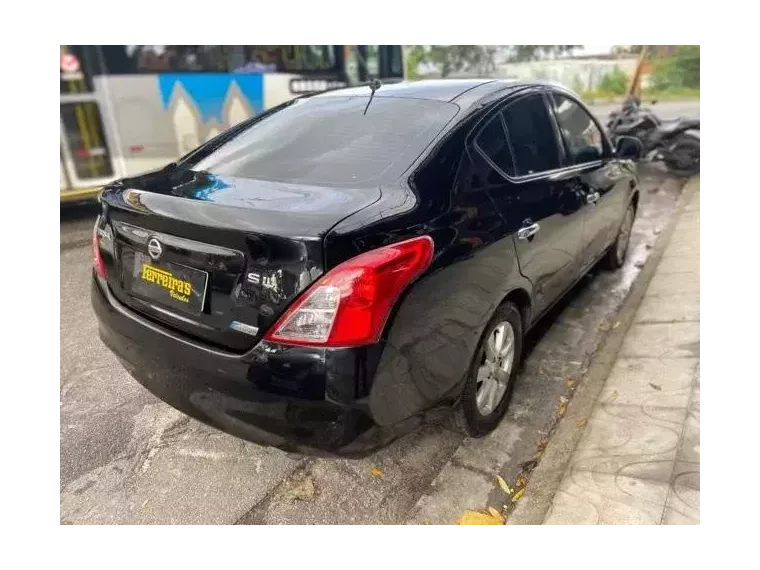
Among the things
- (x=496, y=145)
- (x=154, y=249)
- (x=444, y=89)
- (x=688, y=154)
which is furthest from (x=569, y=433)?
(x=688, y=154)

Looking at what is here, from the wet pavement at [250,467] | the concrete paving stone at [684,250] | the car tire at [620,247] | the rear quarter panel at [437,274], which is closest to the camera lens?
the rear quarter panel at [437,274]

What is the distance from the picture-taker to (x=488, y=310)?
2.30 meters

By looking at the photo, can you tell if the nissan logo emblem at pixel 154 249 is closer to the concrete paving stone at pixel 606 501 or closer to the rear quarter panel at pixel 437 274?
the rear quarter panel at pixel 437 274

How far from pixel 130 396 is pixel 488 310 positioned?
1990 millimetres

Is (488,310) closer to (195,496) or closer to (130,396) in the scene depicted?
(195,496)

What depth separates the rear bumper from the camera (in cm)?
173

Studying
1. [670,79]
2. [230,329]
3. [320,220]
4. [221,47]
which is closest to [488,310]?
[320,220]

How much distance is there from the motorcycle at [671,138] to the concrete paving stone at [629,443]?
673 cm

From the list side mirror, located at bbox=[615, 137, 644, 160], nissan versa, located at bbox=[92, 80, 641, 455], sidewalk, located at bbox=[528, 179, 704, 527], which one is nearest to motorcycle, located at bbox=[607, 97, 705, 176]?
side mirror, located at bbox=[615, 137, 644, 160]

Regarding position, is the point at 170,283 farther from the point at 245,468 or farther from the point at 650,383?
the point at 650,383

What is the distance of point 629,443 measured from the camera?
100.0 inches

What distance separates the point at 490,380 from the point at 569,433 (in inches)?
19.9

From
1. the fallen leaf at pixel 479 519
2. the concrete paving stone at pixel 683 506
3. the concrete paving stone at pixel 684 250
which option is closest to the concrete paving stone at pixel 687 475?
the concrete paving stone at pixel 683 506

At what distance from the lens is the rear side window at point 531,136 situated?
266 centimetres
